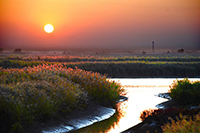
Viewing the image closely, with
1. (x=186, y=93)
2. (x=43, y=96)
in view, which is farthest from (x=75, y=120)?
(x=186, y=93)

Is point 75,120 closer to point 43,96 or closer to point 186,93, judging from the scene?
point 43,96

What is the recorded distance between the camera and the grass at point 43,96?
31.0 ft

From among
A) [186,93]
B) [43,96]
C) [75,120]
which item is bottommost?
[75,120]

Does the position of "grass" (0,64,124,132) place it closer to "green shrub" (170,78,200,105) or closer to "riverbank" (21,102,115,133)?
"riverbank" (21,102,115,133)

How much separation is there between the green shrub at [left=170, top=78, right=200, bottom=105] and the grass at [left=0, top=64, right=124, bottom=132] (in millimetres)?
3356

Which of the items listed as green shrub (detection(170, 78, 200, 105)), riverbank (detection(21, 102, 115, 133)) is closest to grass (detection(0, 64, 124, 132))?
riverbank (detection(21, 102, 115, 133))

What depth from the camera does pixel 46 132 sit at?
375 inches

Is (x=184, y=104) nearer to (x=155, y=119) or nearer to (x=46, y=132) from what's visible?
→ (x=155, y=119)

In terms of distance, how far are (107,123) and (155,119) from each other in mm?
2373

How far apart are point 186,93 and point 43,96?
768cm

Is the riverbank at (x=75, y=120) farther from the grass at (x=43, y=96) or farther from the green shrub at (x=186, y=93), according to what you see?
the green shrub at (x=186, y=93)

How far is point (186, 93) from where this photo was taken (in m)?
14.2

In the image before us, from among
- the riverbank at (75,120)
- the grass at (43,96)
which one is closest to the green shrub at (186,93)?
the grass at (43,96)

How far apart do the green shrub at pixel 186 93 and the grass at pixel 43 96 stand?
336cm
